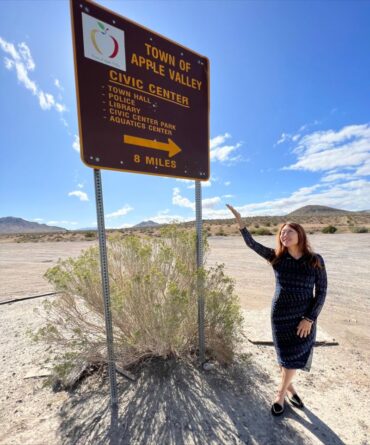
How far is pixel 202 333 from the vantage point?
3.18 meters

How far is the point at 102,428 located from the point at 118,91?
9.67 ft

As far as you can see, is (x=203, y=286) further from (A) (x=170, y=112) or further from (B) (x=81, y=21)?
(B) (x=81, y=21)

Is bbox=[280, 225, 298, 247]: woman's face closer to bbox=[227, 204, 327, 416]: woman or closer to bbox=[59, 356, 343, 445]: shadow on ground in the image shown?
bbox=[227, 204, 327, 416]: woman

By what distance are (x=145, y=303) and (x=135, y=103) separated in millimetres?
1964

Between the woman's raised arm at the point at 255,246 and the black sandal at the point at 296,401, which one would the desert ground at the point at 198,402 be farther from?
the woman's raised arm at the point at 255,246

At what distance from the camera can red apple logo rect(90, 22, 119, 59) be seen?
92.1 inches

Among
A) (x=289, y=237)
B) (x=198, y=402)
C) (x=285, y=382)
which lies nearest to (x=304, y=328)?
(x=285, y=382)

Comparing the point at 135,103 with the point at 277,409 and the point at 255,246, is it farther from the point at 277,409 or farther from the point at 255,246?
the point at 277,409

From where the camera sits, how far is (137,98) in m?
2.61

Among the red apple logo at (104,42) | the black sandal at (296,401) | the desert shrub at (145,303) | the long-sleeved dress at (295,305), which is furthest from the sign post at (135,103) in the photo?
the black sandal at (296,401)

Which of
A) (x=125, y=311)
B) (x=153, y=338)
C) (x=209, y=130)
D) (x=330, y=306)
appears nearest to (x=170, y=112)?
(x=209, y=130)

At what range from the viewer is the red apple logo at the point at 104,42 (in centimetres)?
234

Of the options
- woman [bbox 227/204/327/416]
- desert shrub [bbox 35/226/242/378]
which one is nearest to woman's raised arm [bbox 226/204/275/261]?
woman [bbox 227/204/327/416]

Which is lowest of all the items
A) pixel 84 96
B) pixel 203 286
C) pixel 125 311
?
pixel 125 311
